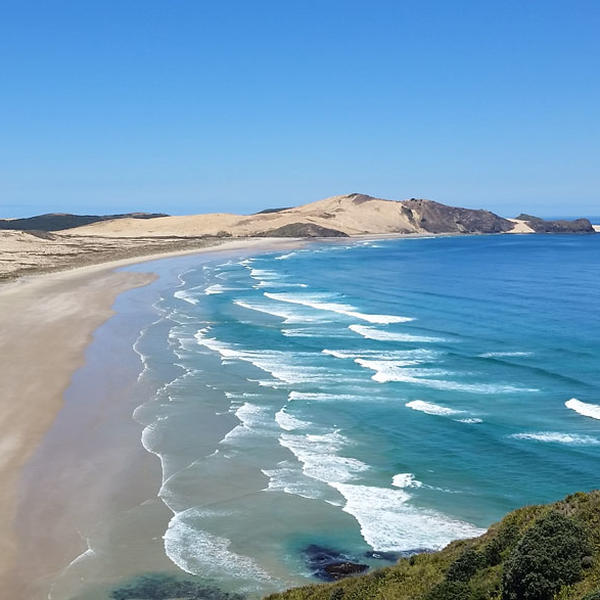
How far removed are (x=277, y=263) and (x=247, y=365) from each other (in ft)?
212

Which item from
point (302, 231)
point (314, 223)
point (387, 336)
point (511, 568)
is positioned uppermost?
point (314, 223)

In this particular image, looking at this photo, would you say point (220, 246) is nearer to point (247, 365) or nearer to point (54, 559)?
point (247, 365)

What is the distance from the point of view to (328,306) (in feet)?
187

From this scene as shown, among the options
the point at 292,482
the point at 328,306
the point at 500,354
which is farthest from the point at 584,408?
the point at 328,306

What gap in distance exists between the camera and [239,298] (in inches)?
2431

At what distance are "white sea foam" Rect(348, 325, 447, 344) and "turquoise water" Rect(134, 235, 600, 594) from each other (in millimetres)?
165

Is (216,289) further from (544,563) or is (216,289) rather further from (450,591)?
(544,563)

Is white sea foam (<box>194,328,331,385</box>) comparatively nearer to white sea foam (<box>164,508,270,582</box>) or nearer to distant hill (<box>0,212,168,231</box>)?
white sea foam (<box>164,508,270,582</box>)

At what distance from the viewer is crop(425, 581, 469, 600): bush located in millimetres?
11445

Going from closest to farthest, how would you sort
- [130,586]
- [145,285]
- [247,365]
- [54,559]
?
1. [130,586]
2. [54,559]
3. [247,365]
4. [145,285]

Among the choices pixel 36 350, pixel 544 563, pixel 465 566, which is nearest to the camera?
pixel 544 563

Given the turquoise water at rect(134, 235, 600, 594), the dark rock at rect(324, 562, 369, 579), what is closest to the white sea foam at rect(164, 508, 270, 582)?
the turquoise water at rect(134, 235, 600, 594)

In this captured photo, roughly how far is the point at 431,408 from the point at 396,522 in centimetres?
979

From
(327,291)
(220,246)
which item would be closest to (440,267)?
(327,291)
